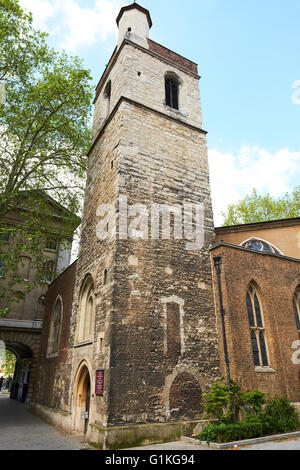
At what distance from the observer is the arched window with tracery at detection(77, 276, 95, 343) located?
1155 centimetres

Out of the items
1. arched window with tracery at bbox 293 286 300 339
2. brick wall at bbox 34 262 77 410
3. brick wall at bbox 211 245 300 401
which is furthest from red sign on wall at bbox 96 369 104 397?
arched window with tracery at bbox 293 286 300 339

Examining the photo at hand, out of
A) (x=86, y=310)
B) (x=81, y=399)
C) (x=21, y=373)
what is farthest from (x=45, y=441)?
(x=21, y=373)

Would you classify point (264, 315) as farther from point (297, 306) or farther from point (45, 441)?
point (45, 441)

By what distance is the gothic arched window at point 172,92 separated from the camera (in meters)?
15.1

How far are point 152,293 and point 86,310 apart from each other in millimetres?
3602

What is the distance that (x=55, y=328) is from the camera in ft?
52.8

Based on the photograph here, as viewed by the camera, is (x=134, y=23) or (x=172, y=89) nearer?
(x=172, y=89)

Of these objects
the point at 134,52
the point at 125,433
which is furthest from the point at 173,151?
the point at 125,433

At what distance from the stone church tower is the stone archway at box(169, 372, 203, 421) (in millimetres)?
28

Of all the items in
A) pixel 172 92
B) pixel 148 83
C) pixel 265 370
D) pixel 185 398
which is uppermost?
pixel 172 92

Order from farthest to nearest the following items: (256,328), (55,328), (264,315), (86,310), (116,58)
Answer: (55,328) < (116,58) < (86,310) < (264,315) < (256,328)

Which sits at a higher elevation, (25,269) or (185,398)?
(25,269)
